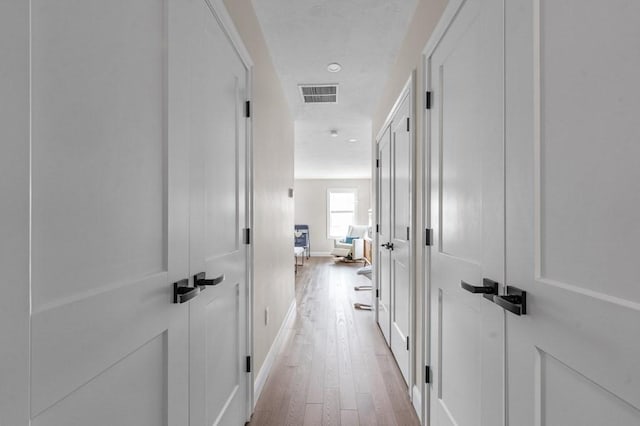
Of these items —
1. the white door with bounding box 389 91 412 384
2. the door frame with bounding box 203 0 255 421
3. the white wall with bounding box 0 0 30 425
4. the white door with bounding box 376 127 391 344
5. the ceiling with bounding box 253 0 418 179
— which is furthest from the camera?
the white door with bounding box 376 127 391 344

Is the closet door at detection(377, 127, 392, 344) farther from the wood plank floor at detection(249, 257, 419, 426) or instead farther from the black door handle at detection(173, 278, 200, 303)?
the black door handle at detection(173, 278, 200, 303)

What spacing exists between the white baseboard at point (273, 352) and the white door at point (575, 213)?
5.14 ft

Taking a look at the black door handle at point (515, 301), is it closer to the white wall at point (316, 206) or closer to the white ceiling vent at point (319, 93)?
the white ceiling vent at point (319, 93)

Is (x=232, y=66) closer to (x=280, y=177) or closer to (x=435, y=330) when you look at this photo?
(x=280, y=177)

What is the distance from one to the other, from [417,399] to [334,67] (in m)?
2.54

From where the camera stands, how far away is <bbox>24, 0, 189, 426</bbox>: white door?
0.54 meters

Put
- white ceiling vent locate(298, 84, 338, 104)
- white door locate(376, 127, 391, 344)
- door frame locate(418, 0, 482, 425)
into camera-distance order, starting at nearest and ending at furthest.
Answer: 1. door frame locate(418, 0, 482, 425)
2. white door locate(376, 127, 391, 344)
3. white ceiling vent locate(298, 84, 338, 104)

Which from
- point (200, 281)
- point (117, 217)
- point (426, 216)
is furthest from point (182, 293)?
point (426, 216)

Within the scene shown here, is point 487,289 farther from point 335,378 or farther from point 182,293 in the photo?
point 335,378

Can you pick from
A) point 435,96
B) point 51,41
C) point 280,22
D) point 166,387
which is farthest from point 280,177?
point 51,41

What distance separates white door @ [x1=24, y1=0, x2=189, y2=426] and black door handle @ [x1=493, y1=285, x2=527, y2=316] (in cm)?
97

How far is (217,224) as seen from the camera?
1383mm

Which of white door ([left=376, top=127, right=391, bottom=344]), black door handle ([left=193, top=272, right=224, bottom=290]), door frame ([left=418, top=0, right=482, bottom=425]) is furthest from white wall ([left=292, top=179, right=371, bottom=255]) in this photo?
black door handle ([left=193, top=272, right=224, bottom=290])

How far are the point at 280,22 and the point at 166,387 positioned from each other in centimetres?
217
